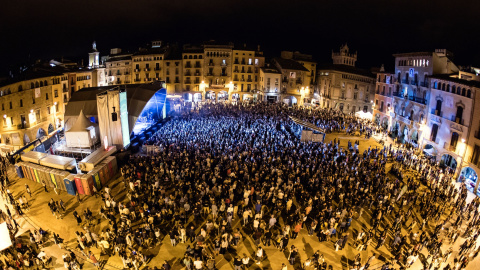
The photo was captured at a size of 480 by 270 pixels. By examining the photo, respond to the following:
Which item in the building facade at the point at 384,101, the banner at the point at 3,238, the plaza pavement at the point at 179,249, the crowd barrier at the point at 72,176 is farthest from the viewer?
the building facade at the point at 384,101

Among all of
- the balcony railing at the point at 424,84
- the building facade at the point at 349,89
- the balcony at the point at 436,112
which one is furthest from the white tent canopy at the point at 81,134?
the building facade at the point at 349,89

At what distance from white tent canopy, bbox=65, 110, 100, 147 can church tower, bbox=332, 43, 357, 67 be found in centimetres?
5250

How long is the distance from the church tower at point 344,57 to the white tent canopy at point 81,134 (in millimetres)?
52500

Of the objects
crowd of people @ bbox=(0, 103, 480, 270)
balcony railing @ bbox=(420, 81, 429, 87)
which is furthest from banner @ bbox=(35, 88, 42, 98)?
balcony railing @ bbox=(420, 81, 429, 87)

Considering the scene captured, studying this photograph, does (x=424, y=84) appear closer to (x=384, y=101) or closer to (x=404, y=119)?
(x=404, y=119)

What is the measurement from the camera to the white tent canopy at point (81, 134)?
2664cm

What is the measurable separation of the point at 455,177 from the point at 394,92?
50.3 ft

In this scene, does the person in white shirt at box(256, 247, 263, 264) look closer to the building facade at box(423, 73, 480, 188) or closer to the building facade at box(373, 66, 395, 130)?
the building facade at box(423, 73, 480, 188)

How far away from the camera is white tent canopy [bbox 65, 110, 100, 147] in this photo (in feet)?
87.4

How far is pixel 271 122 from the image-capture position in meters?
35.8

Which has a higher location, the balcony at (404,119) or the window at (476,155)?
the balcony at (404,119)

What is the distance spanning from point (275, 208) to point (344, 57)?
54.2 metres

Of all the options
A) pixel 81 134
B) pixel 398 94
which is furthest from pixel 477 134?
pixel 81 134

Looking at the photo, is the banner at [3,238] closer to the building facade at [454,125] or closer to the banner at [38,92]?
the building facade at [454,125]
